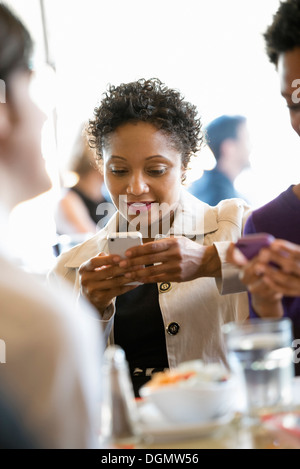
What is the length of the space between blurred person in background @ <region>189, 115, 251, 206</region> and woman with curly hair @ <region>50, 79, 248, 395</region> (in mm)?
988

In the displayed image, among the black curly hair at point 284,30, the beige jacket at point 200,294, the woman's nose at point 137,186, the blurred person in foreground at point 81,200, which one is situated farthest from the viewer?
the blurred person in foreground at point 81,200

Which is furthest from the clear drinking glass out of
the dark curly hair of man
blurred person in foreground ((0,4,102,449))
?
the dark curly hair of man

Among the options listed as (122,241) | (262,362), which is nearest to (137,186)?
(122,241)

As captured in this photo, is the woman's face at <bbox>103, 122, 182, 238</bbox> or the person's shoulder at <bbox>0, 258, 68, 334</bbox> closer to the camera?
the person's shoulder at <bbox>0, 258, 68, 334</bbox>

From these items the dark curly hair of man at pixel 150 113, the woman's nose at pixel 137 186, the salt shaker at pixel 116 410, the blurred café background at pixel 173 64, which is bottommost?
the salt shaker at pixel 116 410

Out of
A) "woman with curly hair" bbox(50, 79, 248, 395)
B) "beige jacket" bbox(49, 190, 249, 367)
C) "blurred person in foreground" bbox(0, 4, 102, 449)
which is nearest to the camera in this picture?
"blurred person in foreground" bbox(0, 4, 102, 449)

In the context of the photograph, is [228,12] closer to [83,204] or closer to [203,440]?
[83,204]

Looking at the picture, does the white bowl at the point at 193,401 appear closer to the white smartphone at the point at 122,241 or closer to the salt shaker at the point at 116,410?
the salt shaker at the point at 116,410

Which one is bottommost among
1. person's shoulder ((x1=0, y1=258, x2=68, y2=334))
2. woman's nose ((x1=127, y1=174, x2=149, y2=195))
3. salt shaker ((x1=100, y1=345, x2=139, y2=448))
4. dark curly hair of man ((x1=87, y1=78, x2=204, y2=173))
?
salt shaker ((x1=100, y1=345, x2=139, y2=448))

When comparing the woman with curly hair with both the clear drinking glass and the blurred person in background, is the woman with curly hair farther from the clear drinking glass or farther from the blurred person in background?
the blurred person in background

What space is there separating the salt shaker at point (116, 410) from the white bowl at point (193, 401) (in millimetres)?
56

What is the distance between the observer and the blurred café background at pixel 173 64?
182 inches

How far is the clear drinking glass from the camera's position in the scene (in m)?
1.05

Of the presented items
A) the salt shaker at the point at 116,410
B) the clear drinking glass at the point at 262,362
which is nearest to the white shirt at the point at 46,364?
the salt shaker at the point at 116,410
